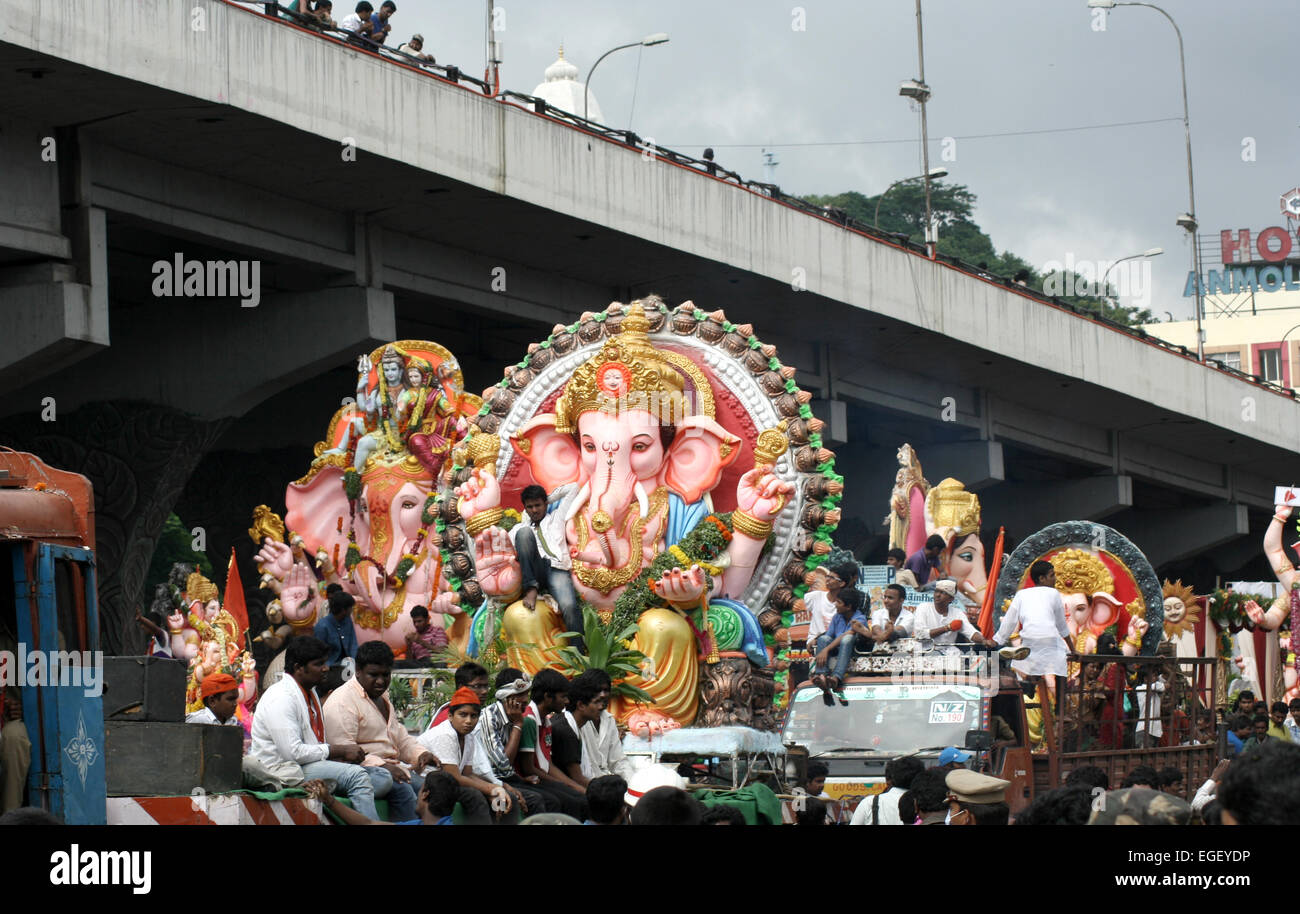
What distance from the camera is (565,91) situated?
1457 inches

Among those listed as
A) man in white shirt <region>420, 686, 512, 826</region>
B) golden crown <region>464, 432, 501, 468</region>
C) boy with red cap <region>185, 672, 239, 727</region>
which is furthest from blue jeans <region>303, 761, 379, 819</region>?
golden crown <region>464, 432, 501, 468</region>

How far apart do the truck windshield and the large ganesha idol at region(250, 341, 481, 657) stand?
25.2 feet

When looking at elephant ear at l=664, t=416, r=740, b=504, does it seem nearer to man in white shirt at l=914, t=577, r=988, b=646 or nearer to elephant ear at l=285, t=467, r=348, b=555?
man in white shirt at l=914, t=577, r=988, b=646

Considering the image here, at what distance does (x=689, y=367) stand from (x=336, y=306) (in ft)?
36.4

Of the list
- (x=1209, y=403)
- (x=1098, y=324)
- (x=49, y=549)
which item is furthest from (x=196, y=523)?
(x=49, y=549)

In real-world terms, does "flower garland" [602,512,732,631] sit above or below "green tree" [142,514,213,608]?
below

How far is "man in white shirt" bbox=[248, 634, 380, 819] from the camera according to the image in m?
9.89

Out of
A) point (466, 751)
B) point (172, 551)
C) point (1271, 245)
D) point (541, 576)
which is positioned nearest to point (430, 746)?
point (466, 751)

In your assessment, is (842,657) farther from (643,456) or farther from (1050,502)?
(1050,502)

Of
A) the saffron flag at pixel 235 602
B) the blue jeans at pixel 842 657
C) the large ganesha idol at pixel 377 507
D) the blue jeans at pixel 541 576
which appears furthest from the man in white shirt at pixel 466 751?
the saffron flag at pixel 235 602

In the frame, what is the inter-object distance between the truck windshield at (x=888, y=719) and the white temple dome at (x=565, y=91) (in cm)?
2369

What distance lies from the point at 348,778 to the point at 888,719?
4394 mm

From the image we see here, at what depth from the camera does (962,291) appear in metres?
36.5
